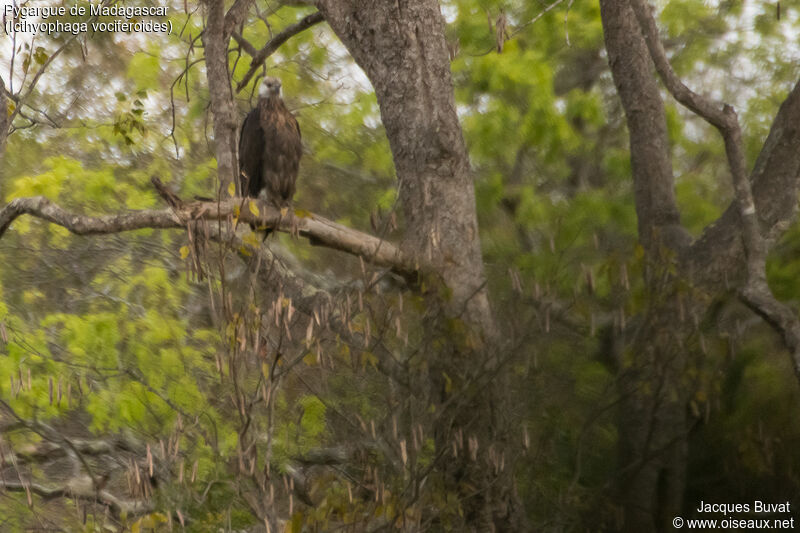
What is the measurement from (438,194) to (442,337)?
2.47 ft

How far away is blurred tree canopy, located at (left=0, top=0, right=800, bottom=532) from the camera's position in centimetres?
427

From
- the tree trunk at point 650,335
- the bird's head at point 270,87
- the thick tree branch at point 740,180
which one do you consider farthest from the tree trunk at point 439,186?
the thick tree branch at point 740,180

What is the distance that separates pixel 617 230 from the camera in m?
7.07

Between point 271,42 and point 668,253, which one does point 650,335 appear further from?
point 271,42

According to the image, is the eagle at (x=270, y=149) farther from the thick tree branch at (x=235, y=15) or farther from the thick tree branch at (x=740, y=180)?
the thick tree branch at (x=740, y=180)

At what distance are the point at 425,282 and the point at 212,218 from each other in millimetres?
1171

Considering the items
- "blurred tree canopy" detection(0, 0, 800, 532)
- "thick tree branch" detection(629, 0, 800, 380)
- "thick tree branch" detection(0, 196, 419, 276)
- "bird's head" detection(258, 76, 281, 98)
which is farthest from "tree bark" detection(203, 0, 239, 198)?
"thick tree branch" detection(629, 0, 800, 380)

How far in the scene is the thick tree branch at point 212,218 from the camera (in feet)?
13.0

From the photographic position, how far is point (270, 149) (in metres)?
5.71

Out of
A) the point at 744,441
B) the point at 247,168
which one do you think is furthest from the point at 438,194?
the point at 744,441

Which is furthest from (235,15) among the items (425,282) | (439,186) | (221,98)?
(425,282)

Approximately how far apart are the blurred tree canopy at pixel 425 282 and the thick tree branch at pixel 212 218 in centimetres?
2

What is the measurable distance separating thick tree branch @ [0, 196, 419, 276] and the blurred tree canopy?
0.02m

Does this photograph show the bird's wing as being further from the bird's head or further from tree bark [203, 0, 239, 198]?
tree bark [203, 0, 239, 198]
